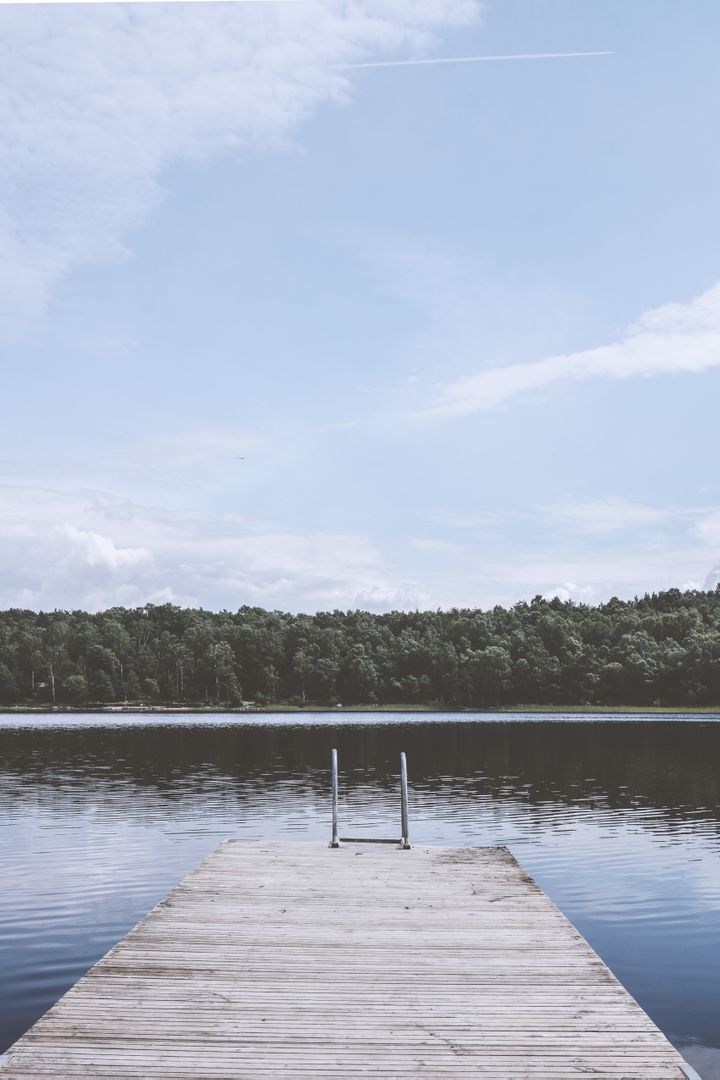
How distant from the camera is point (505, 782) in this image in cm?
3491

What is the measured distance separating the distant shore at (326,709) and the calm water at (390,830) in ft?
236

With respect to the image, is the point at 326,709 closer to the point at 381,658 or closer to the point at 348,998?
the point at 381,658

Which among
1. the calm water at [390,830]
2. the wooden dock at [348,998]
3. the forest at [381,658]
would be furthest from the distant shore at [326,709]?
the wooden dock at [348,998]

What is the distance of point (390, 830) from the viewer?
23.1 m

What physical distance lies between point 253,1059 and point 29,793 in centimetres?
2756

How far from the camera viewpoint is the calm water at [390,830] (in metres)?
→ 12.4

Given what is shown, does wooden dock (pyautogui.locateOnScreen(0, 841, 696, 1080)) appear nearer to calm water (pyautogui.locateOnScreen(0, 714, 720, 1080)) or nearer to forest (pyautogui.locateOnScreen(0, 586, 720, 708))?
calm water (pyautogui.locateOnScreen(0, 714, 720, 1080))

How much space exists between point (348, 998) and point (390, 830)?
15.3m

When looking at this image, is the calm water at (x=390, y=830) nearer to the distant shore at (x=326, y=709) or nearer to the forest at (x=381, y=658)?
the distant shore at (x=326, y=709)

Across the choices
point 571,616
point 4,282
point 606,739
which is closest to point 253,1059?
point 4,282

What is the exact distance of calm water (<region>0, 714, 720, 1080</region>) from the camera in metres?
12.4

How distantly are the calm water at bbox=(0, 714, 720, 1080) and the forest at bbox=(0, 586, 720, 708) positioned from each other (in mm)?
79214

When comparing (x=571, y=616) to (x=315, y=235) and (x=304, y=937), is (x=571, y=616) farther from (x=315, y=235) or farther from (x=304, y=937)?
(x=304, y=937)

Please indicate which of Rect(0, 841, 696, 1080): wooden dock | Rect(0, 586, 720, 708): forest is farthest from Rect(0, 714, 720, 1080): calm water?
Rect(0, 586, 720, 708): forest
